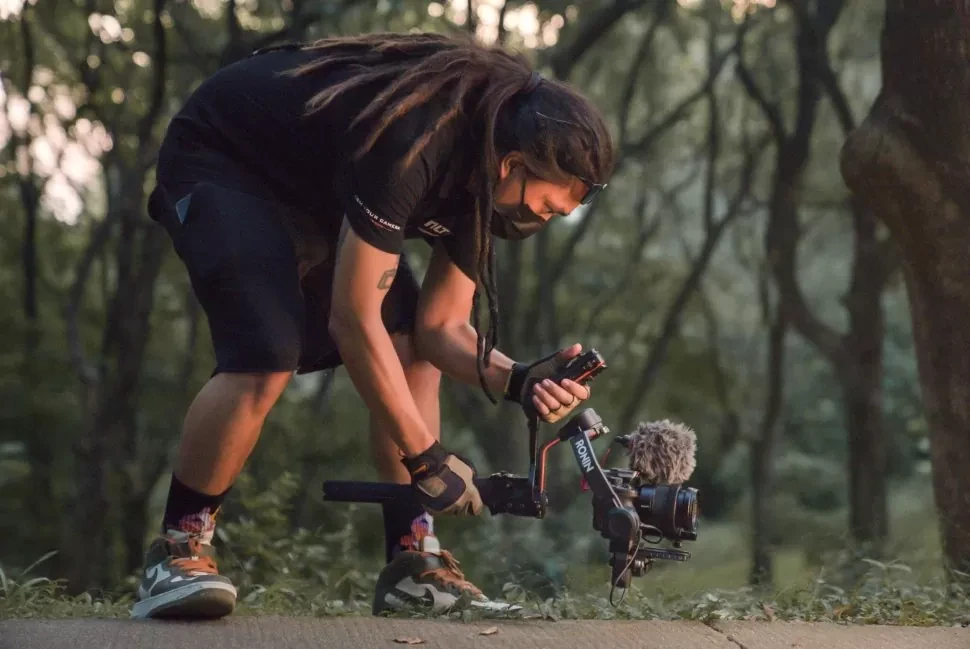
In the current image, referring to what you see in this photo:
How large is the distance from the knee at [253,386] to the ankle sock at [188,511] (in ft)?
1.13

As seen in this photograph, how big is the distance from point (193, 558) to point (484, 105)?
5.32 ft

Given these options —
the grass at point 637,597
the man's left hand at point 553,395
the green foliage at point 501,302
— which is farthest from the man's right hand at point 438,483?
the green foliage at point 501,302

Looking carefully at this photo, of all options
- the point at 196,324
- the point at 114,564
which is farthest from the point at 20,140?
the point at 114,564

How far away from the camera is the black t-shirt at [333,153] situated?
3.56 m

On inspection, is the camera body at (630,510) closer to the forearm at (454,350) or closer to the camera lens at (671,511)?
the camera lens at (671,511)

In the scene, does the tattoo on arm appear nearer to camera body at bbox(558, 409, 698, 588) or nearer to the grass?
camera body at bbox(558, 409, 698, 588)

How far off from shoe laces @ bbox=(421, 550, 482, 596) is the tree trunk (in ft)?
6.59

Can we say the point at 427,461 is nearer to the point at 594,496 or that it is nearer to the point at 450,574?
the point at 594,496

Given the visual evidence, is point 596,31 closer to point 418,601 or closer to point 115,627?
point 418,601

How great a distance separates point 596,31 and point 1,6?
16.0ft

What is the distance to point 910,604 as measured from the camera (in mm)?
4289

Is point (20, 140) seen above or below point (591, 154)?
above

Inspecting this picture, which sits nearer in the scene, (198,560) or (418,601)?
(198,560)

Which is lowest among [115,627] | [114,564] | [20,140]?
[114,564]
